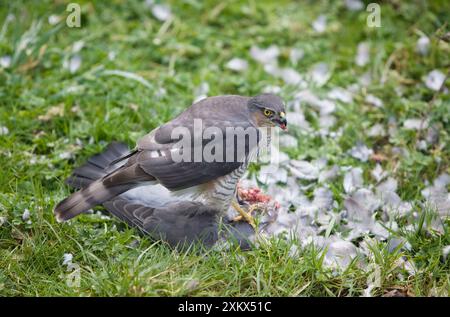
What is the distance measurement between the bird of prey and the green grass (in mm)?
182

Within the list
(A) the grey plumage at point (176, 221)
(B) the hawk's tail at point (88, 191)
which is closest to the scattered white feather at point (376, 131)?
(A) the grey plumage at point (176, 221)

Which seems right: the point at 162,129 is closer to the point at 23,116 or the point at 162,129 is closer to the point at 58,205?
the point at 58,205

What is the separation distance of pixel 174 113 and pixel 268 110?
1.23 metres

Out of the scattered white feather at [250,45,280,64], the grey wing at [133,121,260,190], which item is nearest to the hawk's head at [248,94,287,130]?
the grey wing at [133,121,260,190]

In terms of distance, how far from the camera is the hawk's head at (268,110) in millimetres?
3859

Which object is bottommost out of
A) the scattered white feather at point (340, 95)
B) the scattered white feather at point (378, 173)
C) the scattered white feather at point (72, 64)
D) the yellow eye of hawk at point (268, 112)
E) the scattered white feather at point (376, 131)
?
the scattered white feather at point (378, 173)

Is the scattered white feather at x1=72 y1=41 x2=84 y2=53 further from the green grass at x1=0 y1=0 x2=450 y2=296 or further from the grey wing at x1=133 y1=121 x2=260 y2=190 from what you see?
the grey wing at x1=133 y1=121 x2=260 y2=190

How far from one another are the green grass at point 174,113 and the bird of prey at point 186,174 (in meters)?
0.18

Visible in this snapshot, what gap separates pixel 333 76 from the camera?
5.48 metres

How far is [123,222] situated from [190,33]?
2552 mm

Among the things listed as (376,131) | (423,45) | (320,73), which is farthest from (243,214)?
(423,45)

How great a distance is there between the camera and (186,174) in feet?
12.0

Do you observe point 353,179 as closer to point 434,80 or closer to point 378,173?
point 378,173

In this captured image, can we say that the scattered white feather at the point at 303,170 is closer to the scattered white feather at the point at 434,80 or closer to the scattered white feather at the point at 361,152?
the scattered white feather at the point at 361,152
